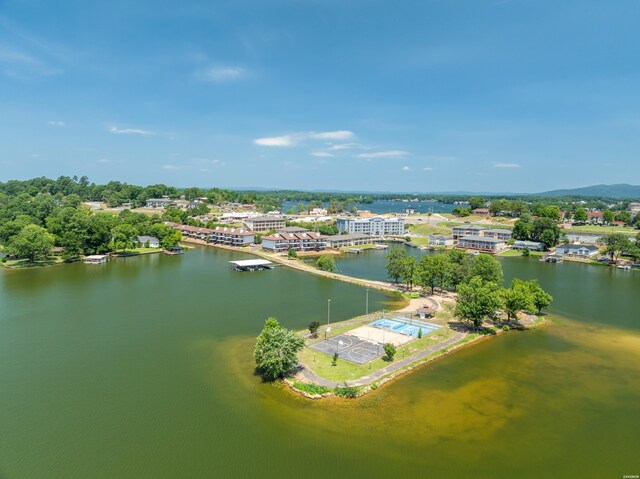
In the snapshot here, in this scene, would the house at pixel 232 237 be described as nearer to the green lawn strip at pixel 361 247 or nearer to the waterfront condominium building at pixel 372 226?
the green lawn strip at pixel 361 247

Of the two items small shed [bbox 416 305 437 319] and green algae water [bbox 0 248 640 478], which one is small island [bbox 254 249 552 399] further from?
green algae water [bbox 0 248 640 478]

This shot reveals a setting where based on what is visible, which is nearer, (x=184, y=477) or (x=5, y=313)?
(x=184, y=477)

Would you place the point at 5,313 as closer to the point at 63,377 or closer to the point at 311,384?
the point at 63,377

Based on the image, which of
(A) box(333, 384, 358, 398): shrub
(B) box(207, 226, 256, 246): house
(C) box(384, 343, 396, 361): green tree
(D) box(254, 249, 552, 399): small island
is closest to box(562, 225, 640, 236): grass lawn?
(D) box(254, 249, 552, 399): small island

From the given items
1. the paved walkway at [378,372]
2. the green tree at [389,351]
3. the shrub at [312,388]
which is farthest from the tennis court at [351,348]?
the shrub at [312,388]

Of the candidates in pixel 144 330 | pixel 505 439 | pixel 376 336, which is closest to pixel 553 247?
pixel 376 336
